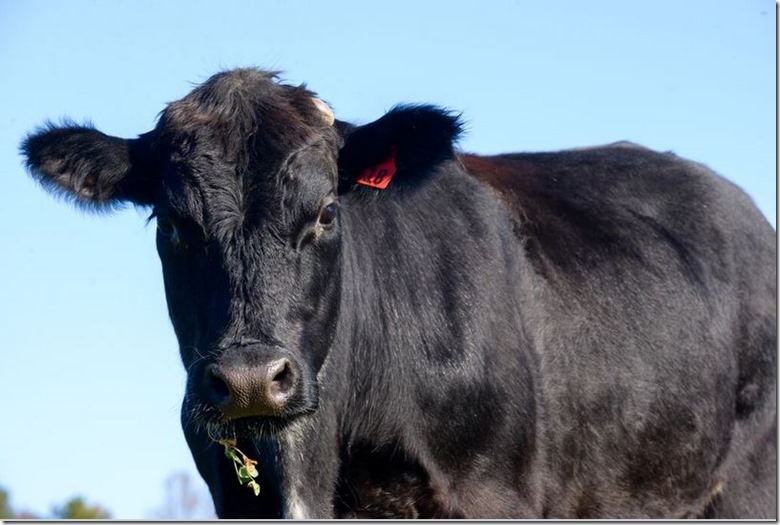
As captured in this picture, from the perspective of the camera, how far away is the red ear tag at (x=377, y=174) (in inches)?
358

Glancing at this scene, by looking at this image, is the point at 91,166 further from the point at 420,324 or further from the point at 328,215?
the point at 420,324

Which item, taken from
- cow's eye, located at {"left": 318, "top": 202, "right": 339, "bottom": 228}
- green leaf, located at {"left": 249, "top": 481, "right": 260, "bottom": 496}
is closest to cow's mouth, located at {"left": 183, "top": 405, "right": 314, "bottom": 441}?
green leaf, located at {"left": 249, "top": 481, "right": 260, "bottom": 496}

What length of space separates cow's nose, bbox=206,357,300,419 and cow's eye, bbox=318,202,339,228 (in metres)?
1.22

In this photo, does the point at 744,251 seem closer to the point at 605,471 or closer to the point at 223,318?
the point at 605,471

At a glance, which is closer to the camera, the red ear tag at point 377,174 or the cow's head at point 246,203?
the cow's head at point 246,203

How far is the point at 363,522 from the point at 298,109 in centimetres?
283

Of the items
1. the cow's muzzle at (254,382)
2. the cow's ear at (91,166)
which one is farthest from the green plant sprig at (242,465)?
the cow's ear at (91,166)

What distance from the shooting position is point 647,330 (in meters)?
10.3

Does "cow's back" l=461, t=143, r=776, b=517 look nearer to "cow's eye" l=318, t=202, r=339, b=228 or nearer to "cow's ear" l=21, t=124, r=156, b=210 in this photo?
"cow's eye" l=318, t=202, r=339, b=228

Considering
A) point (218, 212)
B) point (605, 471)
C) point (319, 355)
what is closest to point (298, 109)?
point (218, 212)

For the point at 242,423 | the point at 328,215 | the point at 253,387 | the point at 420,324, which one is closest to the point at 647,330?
the point at 420,324

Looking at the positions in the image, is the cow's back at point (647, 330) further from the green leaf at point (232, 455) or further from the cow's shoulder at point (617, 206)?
the green leaf at point (232, 455)

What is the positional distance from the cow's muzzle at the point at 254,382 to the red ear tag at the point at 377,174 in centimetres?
184

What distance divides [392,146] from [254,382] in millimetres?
2376
